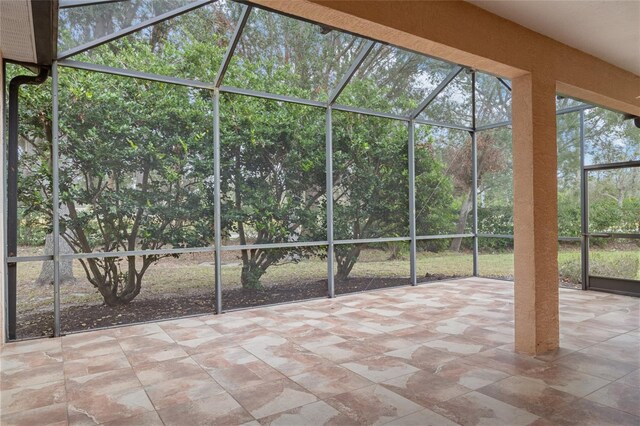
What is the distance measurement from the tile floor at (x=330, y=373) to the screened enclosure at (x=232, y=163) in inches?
32.2

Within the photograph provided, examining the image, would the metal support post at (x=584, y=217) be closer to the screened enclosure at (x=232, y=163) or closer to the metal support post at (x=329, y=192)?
the screened enclosure at (x=232, y=163)

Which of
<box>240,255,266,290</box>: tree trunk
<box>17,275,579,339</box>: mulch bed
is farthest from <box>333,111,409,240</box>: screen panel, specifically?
<box>240,255,266,290</box>: tree trunk

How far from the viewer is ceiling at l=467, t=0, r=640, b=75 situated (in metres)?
3.00

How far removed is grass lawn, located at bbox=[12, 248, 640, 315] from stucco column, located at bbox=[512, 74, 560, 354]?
3.32 meters

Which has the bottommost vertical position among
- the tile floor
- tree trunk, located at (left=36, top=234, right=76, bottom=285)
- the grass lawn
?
the tile floor

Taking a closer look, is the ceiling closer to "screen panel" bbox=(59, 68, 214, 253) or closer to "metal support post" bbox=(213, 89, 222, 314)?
"metal support post" bbox=(213, 89, 222, 314)

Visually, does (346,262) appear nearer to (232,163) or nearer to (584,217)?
(232,163)

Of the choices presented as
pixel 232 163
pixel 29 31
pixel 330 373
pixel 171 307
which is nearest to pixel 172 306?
pixel 171 307

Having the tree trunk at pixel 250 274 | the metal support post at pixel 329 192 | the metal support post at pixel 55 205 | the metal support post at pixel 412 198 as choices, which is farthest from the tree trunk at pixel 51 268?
the metal support post at pixel 412 198

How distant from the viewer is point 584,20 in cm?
323

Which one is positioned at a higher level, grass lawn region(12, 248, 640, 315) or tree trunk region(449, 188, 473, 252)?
tree trunk region(449, 188, 473, 252)

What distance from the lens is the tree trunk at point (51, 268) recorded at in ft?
14.2

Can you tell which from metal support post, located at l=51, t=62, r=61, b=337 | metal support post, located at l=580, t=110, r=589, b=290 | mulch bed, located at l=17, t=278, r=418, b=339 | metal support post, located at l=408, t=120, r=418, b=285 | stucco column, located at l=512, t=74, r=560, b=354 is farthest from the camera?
metal support post, located at l=408, t=120, r=418, b=285

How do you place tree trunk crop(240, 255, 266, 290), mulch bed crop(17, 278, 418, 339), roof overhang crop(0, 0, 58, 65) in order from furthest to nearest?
tree trunk crop(240, 255, 266, 290) < mulch bed crop(17, 278, 418, 339) < roof overhang crop(0, 0, 58, 65)
